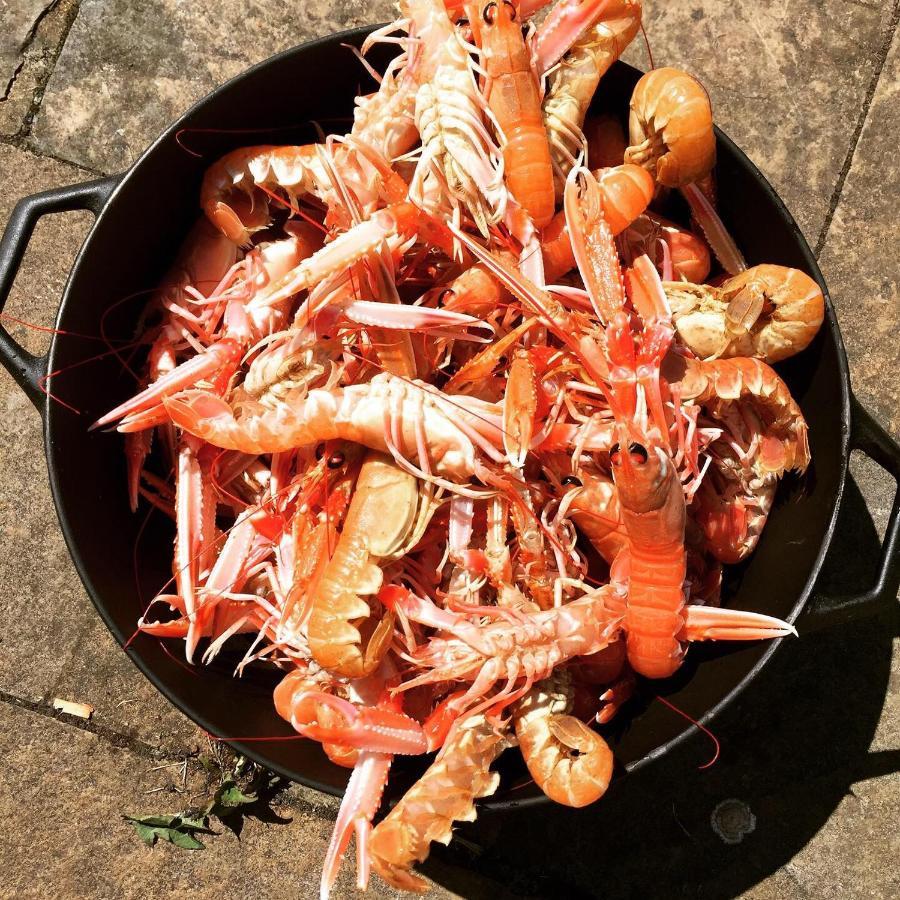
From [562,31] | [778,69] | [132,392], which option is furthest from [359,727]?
[778,69]

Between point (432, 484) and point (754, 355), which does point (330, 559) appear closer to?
point (432, 484)

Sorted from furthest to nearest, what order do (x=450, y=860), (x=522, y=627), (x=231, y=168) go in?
(x=450, y=860)
(x=231, y=168)
(x=522, y=627)

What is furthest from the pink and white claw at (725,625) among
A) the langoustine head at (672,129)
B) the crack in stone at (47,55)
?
the crack in stone at (47,55)

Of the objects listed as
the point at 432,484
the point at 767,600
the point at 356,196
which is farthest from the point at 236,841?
the point at 356,196

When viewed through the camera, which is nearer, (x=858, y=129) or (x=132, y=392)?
(x=132, y=392)

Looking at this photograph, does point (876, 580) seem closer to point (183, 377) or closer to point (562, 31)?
point (562, 31)

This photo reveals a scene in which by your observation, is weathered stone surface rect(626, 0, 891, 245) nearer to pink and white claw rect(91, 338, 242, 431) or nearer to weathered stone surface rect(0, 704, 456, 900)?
pink and white claw rect(91, 338, 242, 431)
